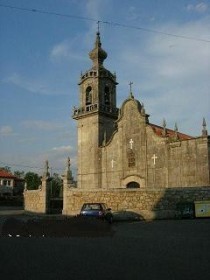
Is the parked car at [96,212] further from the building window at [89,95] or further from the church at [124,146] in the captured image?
the building window at [89,95]

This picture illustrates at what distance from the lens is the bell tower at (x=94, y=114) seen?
44375 millimetres

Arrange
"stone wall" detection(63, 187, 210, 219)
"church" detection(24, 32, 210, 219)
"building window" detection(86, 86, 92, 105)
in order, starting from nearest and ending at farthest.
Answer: "stone wall" detection(63, 187, 210, 219), "church" detection(24, 32, 210, 219), "building window" detection(86, 86, 92, 105)

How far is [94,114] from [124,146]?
509 cm

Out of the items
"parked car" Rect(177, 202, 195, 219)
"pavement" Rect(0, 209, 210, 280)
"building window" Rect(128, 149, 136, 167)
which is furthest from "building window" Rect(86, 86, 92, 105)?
"pavement" Rect(0, 209, 210, 280)

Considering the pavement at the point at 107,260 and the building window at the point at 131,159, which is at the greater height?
the building window at the point at 131,159

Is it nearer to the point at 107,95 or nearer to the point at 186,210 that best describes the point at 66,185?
the point at 186,210

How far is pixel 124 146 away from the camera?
42.3 metres

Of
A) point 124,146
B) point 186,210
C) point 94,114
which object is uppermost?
point 94,114

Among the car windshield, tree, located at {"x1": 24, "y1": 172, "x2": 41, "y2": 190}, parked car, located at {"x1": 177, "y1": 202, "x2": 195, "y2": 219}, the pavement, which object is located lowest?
the pavement

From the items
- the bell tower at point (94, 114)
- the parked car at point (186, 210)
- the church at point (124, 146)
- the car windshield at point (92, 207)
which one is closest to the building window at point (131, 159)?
the church at point (124, 146)

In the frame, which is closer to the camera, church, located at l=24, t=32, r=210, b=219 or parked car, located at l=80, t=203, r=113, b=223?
parked car, located at l=80, t=203, r=113, b=223

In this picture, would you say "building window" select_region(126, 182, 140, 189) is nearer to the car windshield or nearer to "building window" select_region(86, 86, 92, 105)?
"building window" select_region(86, 86, 92, 105)

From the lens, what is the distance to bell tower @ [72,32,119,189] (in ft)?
146

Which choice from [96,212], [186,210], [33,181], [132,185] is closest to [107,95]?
[132,185]
